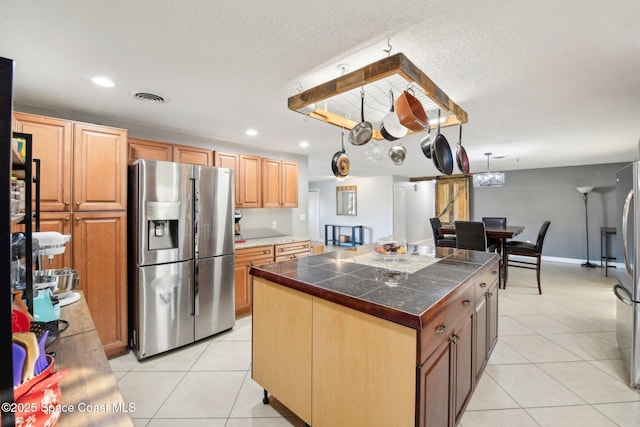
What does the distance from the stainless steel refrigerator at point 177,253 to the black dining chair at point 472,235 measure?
338cm

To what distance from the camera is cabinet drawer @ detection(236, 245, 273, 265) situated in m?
3.21

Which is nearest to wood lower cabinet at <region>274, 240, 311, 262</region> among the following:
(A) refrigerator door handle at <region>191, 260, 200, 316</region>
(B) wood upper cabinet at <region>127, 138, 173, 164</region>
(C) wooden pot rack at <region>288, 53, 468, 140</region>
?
(A) refrigerator door handle at <region>191, 260, 200, 316</region>

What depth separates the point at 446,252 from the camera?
255cm

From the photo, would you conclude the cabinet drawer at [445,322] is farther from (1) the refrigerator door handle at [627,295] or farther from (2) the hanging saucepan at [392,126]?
(1) the refrigerator door handle at [627,295]

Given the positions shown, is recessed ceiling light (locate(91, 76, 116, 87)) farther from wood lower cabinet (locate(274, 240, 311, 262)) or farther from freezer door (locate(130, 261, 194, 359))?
wood lower cabinet (locate(274, 240, 311, 262))

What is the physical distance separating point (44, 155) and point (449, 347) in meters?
3.00

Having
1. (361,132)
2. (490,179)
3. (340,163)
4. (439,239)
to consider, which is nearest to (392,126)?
(361,132)

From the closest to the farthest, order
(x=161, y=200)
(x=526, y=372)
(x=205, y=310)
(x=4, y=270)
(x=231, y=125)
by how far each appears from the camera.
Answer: (x=4, y=270), (x=526, y=372), (x=161, y=200), (x=205, y=310), (x=231, y=125)

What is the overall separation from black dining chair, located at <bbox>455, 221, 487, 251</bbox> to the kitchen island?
2.23 meters

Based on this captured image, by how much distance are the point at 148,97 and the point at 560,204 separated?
26.4ft

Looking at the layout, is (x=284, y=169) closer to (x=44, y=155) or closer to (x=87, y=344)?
(x=44, y=155)

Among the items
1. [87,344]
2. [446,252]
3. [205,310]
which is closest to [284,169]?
[205,310]

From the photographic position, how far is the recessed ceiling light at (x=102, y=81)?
188 cm

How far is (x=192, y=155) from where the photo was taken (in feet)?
10.3
